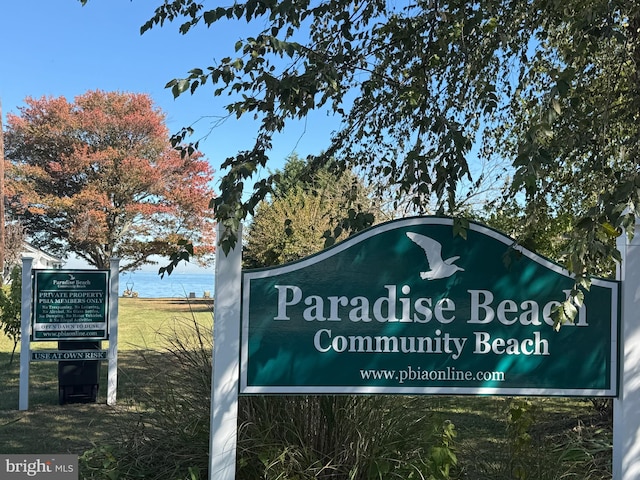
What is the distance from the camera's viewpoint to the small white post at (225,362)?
277 cm

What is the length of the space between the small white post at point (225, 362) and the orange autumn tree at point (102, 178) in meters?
27.3

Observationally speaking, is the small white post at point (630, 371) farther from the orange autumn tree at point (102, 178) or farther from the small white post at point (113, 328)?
the orange autumn tree at point (102, 178)

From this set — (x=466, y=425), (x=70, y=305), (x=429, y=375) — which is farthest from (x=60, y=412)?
(x=429, y=375)

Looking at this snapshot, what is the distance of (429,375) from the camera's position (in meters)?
2.86

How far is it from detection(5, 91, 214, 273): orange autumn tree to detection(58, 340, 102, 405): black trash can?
878 inches

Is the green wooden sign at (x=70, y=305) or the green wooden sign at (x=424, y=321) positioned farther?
the green wooden sign at (x=70, y=305)

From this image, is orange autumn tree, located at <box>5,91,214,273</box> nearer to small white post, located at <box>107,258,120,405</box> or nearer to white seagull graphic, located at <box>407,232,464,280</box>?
small white post, located at <box>107,258,120,405</box>

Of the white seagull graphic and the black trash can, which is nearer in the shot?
the white seagull graphic

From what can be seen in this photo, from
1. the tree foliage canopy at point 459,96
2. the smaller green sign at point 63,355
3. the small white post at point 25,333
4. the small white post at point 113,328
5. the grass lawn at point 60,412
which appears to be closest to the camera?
the tree foliage canopy at point 459,96

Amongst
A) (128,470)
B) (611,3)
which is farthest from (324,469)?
(611,3)

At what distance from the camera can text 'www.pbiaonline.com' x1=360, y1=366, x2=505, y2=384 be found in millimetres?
2842

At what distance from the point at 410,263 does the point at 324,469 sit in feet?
4.40

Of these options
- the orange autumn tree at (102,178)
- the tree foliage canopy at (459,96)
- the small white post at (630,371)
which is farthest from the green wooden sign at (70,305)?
the orange autumn tree at (102,178)

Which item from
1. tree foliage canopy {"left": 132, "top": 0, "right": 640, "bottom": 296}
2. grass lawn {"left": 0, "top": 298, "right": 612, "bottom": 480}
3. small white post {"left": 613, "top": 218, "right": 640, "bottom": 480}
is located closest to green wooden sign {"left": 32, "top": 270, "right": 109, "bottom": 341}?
grass lawn {"left": 0, "top": 298, "right": 612, "bottom": 480}
